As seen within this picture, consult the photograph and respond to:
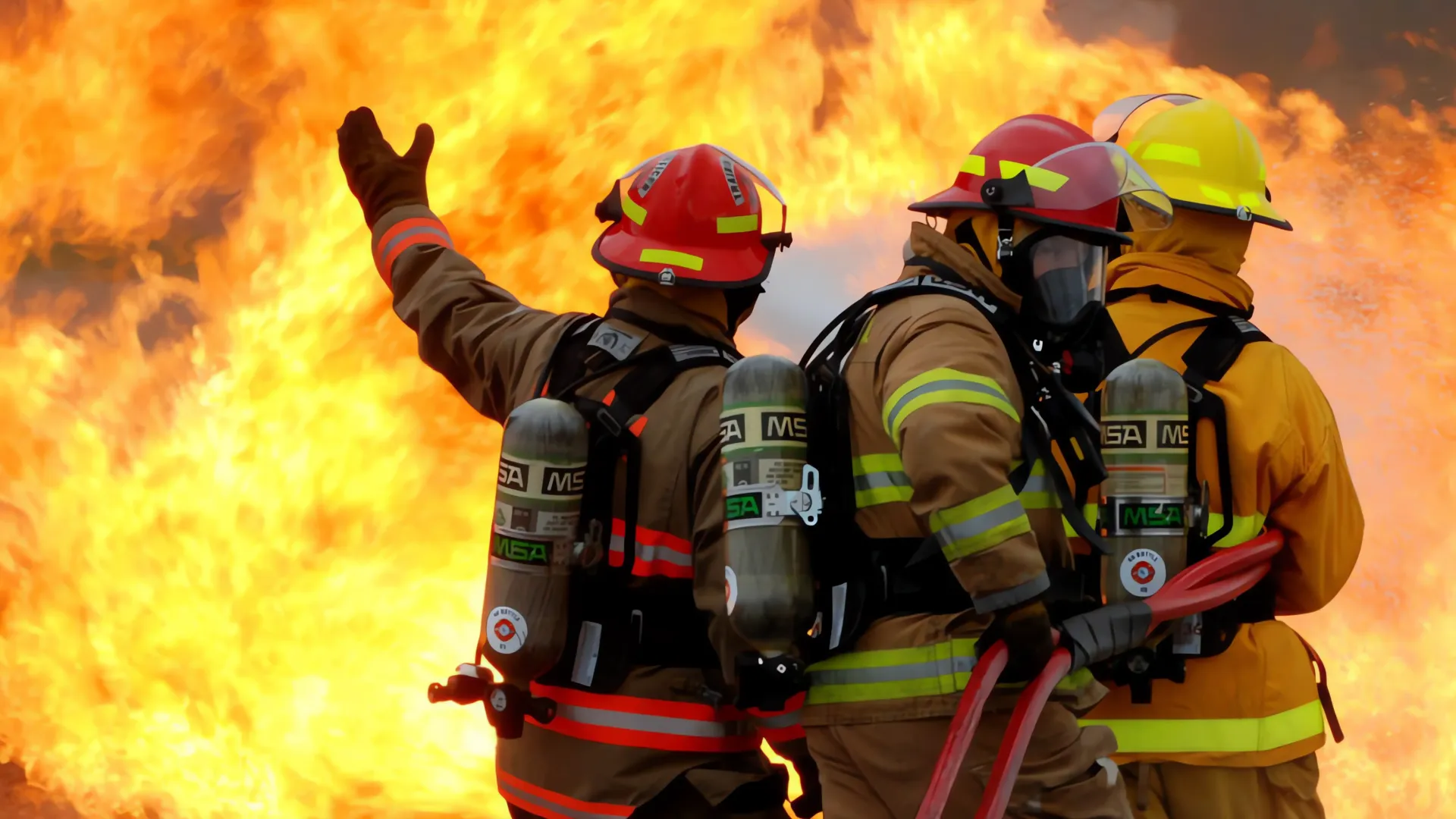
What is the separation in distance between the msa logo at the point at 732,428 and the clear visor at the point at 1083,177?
0.93 metres

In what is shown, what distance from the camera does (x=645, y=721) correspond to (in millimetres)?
3957

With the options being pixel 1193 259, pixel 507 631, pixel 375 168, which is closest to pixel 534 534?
pixel 507 631

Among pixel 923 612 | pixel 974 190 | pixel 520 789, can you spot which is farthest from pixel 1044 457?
pixel 520 789

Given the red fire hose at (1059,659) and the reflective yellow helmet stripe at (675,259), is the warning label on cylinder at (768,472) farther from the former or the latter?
the reflective yellow helmet stripe at (675,259)

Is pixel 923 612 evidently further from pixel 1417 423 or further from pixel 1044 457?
pixel 1417 423

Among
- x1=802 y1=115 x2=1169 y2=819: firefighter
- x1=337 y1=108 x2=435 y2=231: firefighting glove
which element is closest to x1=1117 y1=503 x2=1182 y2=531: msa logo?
x1=802 y1=115 x2=1169 y2=819: firefighter

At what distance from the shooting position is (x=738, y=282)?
14.1 feet

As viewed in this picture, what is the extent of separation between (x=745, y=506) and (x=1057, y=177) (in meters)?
1.15

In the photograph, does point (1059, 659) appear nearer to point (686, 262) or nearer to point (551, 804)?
point (551, 804)

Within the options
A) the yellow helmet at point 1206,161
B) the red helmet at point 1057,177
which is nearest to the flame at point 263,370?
the yellow helmet at point 1206,161

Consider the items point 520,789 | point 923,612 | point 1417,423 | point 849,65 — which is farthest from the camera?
point 1417,423

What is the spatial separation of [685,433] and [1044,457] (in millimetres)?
971

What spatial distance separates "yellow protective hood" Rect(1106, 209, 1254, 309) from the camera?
4.53 m

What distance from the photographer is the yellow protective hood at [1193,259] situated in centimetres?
453
